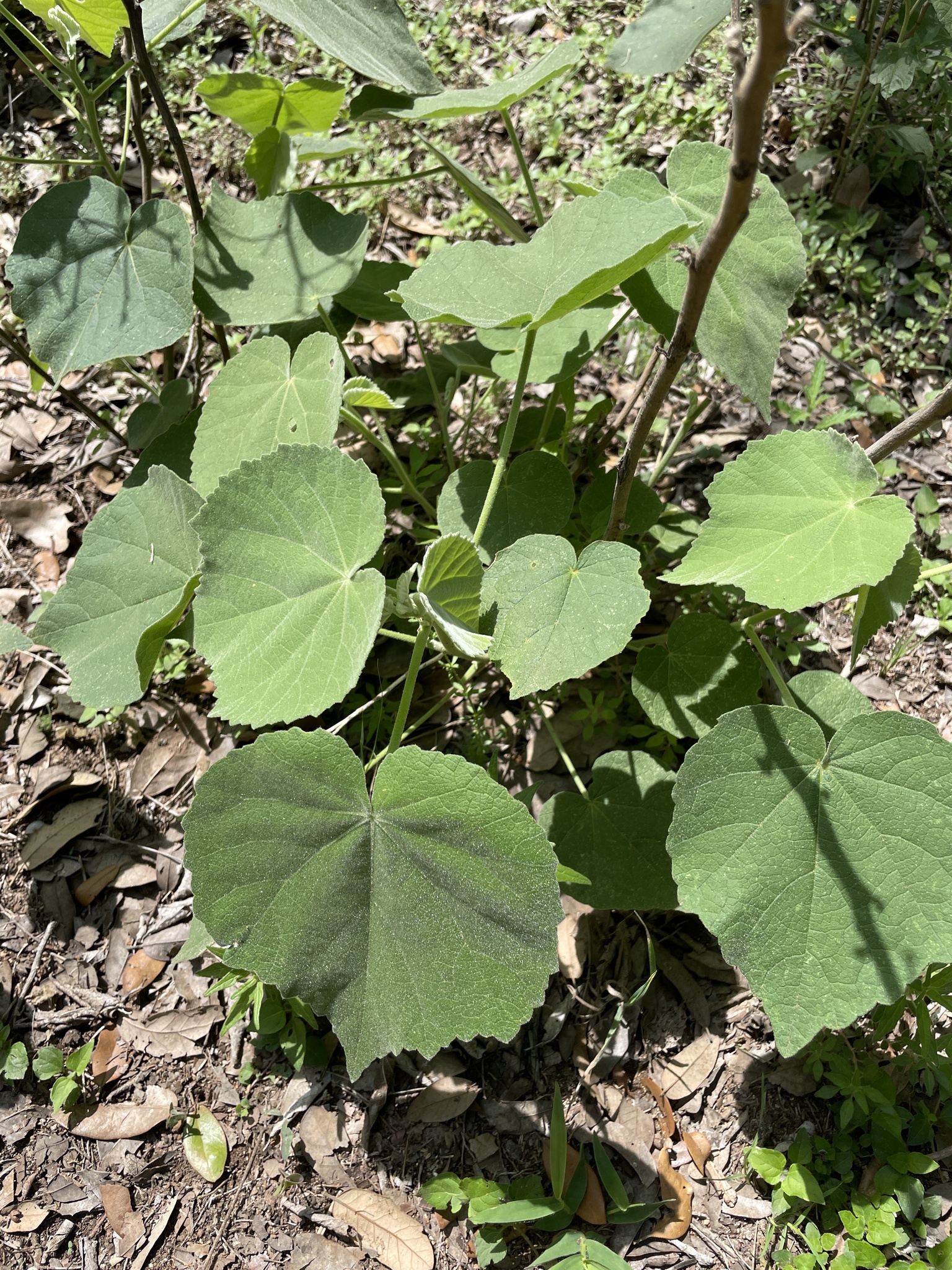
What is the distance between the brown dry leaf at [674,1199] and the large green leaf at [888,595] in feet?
3.36

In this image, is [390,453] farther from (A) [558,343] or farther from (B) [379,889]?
(B) [379,889]

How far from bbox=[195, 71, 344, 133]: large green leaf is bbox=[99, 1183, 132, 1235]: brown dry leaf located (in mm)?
2247

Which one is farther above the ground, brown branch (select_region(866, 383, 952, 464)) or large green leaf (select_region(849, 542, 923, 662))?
brown branch (select_region(866, 383, 952, 464))

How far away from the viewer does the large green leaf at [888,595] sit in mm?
1570

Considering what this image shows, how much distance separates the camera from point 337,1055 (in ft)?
6.21

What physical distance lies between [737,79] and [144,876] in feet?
6.49

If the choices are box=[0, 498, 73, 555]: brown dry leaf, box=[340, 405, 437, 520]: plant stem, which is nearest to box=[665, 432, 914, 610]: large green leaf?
box=[340, 405, 437, 520]: plant stem

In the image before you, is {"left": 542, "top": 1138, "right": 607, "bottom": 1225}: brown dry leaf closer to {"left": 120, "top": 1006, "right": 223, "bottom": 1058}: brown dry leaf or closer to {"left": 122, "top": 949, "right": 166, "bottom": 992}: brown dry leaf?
{"left": 120, "top": 1006, "right": 223, "bottom": 1058}: brown dry leaf

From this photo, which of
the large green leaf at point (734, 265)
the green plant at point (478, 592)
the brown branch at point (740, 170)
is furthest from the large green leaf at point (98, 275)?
the brown branch at point (740, 170)

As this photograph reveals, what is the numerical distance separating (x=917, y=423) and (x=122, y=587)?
1.47 metres

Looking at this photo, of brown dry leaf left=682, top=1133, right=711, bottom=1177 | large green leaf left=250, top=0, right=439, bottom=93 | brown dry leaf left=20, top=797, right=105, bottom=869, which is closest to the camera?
large green leaf left=250, top=0, right=439, bottom=93

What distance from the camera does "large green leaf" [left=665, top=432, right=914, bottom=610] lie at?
1.33 meters

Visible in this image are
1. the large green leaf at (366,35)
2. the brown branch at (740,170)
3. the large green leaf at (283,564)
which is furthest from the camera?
the large green leaf at (366,35)

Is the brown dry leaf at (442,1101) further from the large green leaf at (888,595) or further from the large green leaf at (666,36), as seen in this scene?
the large green leaf at (666,36)
